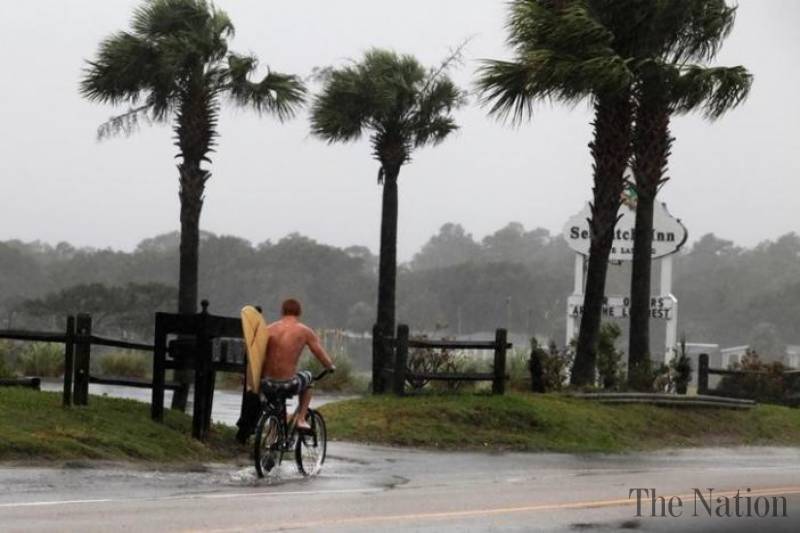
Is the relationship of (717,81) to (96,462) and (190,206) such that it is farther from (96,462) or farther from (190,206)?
(96,462)

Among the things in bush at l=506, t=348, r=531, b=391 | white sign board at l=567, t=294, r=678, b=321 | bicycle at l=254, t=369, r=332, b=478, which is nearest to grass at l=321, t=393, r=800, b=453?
bush at l=506, t=348, r=531, b=391

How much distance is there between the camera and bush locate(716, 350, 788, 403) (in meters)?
32.9

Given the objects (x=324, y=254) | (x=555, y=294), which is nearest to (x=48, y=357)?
(x=324, y=254)

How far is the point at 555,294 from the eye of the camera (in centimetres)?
13038

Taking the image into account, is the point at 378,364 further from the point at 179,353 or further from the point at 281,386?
the point at 281,386

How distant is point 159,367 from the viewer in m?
18.0

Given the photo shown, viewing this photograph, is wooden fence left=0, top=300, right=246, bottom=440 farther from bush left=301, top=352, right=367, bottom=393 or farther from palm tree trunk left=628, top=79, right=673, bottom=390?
bush left=301, top=352, right=367, bottom=393

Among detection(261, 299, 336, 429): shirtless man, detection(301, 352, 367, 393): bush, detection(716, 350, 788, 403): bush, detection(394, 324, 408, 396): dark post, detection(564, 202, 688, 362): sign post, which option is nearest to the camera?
detection(261, 299, 336, 429): shirtless man

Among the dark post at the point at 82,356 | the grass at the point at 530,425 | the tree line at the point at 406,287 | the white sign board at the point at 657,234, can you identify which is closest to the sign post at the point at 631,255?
the white sign board at the point at 657,234

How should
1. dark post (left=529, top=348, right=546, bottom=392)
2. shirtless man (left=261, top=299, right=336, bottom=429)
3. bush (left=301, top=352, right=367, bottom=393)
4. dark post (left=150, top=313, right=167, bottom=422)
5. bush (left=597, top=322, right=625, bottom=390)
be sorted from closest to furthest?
1. shirtless man (left=261, top=299, right=336, bottom=429)
2. dark post (left=150, top=313, right=167, bottom=422)
3. dark post (left=529, top=348, right=546, bottom=392)
4. bush (left=597, top=322, right=625, bottom=390)
5. bush (left=301, top=352, right=367, bottom=393)

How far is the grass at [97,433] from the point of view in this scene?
15555 millimetres

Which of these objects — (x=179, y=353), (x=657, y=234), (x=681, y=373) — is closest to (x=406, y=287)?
(x=657, y=234)

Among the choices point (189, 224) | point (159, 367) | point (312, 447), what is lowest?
point (312, 447)

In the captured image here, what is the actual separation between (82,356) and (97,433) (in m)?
Result: 1.60
